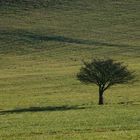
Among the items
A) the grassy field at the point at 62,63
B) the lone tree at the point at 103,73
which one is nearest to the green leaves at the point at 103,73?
the lone tree at the point at 103,73

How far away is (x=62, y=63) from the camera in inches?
3718

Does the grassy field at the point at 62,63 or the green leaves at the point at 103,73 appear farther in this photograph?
the green leaves at the point at 103,73

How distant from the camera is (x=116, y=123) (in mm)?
27641

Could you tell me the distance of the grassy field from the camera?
29.3 metres

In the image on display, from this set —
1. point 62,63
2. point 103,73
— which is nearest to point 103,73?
point 103,73

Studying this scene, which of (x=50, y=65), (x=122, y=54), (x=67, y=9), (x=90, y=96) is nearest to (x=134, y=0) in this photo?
(x=67, y=9)

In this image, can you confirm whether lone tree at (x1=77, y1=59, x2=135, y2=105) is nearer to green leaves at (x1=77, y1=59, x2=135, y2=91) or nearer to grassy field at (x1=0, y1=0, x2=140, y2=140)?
green leaves at (x1=77, y1=59, x2=135, y2=91)

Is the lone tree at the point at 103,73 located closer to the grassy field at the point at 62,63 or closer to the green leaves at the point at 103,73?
the green leaves at the point at 103,73

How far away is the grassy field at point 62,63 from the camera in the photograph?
96.1ft

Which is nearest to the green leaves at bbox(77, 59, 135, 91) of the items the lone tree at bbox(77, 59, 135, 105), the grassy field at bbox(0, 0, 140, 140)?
the lone tree at bbox(77, 59, 135, 105)

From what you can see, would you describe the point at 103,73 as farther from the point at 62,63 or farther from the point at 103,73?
the point at 62,63

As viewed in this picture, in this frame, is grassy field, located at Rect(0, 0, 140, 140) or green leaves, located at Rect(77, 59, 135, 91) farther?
green leaves, located at Rect(77, 59, 135, 91)

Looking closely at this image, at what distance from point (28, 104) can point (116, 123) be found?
23402mm

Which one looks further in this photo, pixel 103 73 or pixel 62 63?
pixel 62 63
